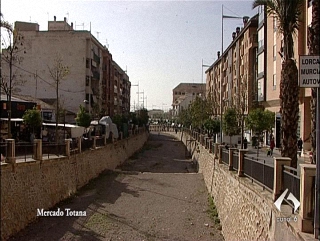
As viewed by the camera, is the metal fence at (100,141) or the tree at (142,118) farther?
the tree at (142,118)

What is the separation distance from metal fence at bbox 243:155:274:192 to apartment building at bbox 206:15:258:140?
22.8 metres

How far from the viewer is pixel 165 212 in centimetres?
1841

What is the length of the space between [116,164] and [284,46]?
1028 inches

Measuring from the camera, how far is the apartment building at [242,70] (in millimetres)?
42197

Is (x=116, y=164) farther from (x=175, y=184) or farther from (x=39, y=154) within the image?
(x=39, y=154)

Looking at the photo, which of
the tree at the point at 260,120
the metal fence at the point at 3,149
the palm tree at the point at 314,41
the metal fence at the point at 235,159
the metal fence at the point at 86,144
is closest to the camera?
the palm tree at the point at 314,41

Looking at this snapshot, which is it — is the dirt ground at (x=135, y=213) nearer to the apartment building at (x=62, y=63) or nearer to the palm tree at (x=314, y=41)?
the palm tree at (x=314, y=41)

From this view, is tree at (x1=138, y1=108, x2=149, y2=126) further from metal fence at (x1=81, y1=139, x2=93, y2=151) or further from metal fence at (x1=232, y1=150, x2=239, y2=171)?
metal fence at (x1=232, y1=150, x2=239, y2=171)

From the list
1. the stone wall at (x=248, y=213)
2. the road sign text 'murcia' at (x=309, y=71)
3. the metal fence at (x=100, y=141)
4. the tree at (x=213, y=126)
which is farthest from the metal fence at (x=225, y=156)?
the tree at (x=213, y=126)

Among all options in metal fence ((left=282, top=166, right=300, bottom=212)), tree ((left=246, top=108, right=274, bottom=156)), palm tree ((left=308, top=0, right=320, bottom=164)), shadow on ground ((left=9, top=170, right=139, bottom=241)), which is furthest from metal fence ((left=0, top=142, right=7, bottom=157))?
tree ((left=246, top=108, right=274, bottom=156))

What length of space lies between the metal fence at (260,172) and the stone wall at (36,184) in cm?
824

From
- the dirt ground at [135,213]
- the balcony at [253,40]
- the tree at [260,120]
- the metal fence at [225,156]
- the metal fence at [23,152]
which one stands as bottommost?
the dirt ground at [135,213]

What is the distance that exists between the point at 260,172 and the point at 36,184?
32.8ft

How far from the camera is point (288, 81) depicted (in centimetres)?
1335
